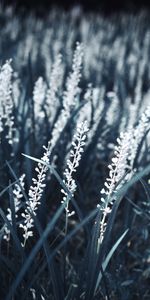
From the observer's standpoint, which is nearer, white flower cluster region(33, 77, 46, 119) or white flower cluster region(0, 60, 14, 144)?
white flower cluster region(0, 60, 14, 144)

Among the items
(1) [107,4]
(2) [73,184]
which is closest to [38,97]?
(2) [73,184]

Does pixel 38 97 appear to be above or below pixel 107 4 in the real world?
below

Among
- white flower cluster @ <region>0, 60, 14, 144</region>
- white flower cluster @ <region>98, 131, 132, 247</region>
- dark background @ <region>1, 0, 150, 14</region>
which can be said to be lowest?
white flower cluster @ <region>98, 131, 132, 247</region>

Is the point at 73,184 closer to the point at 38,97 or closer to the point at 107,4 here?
the point at 38,97

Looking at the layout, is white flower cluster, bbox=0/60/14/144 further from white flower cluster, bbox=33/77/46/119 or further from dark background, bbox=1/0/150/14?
dark background, bbox=1/0/150/14

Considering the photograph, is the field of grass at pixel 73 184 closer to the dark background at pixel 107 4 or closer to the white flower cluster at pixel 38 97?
the white flower cluster at pixel 38 97

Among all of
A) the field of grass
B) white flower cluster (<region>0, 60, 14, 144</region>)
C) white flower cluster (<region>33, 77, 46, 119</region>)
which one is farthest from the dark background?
white flower cluster (<region>0, 60, 14, 144</region>)

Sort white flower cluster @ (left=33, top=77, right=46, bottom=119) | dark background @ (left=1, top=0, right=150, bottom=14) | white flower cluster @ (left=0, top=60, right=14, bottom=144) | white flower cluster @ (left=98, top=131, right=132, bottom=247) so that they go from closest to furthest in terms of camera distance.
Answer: white flower cluster @ (left=98, top=131, right=132, bottom=247)
white flower cluster @ (left=0, top=60, right=14, bottom=144)
white flower cluster @ (left=33, top=77, right=46, bottom=119)
dark background @ (left=1, top=0, right=150, bottom=14)

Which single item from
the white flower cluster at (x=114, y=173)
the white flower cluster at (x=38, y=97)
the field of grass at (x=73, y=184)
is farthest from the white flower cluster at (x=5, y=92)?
the white flower cluster at (x=114, y=173)

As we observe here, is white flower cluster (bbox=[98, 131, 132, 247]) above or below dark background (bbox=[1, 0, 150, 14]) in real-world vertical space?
below
